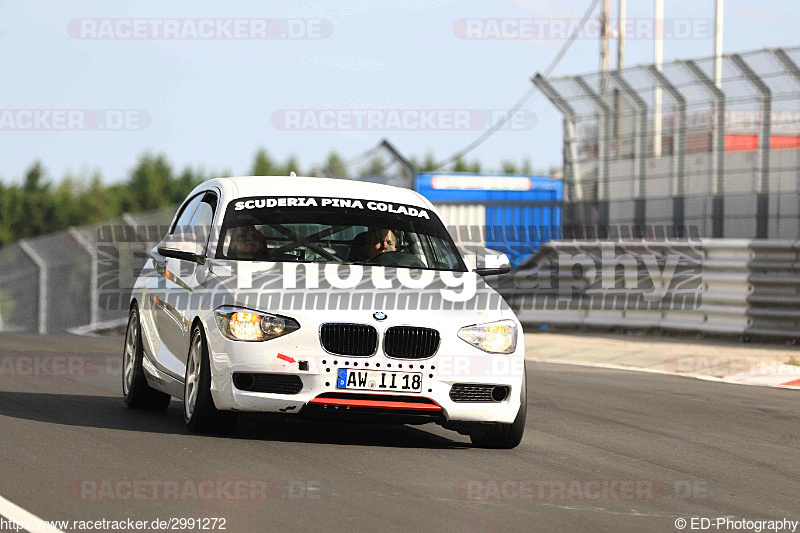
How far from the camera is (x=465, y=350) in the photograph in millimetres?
7645

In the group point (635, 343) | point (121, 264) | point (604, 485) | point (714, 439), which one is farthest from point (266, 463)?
point (121, 264)

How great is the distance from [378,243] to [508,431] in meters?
1.63

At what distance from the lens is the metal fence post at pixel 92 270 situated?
80.8ft

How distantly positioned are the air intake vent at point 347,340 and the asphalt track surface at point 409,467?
60cm

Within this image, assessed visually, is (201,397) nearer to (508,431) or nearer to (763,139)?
(508,431)

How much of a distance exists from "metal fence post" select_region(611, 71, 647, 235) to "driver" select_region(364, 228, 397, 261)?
1238cm

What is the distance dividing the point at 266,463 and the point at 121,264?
20.3 m

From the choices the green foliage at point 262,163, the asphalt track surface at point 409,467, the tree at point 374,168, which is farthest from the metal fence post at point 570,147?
the green foliage at point 262,163

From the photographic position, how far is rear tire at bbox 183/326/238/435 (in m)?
7.72

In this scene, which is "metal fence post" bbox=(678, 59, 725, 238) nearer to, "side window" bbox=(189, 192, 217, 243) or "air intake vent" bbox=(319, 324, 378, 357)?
"side window" bbox=(189, 192, 217, 243)

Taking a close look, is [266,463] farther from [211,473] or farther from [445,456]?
[445,456]

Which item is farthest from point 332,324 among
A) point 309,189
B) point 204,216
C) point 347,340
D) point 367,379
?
point 204,216

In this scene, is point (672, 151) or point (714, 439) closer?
point (714, 439)

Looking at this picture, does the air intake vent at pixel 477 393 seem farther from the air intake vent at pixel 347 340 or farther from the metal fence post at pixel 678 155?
the metal fence post at pixel 678 155
